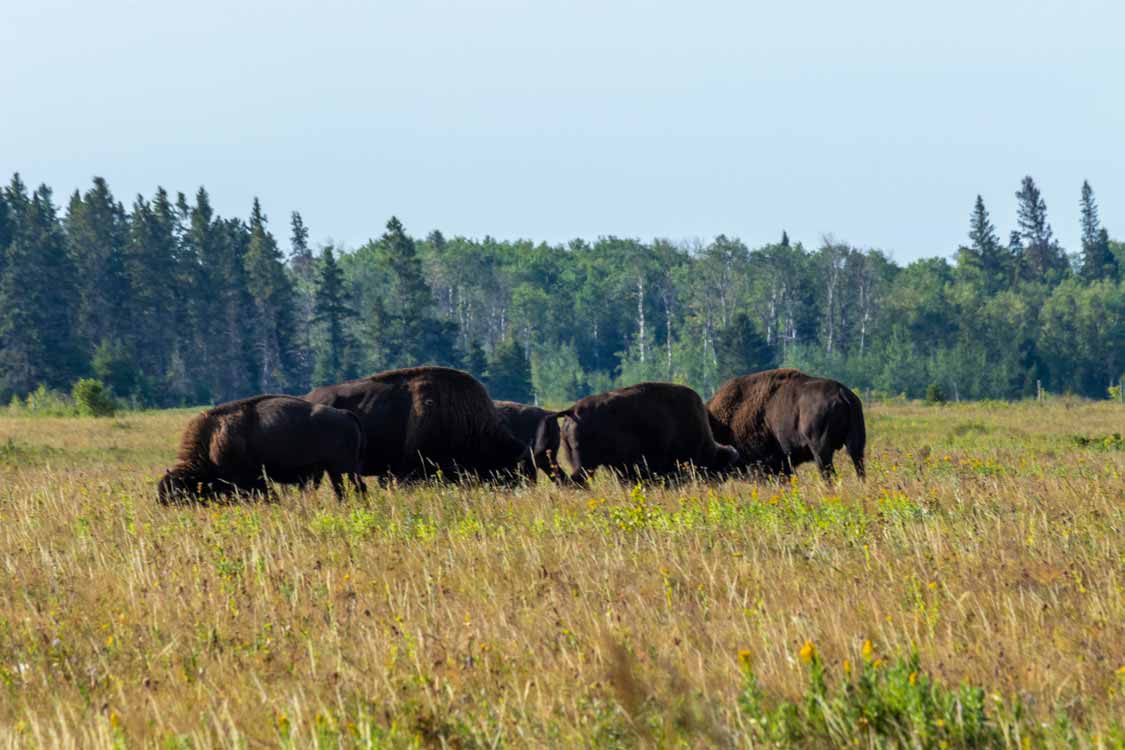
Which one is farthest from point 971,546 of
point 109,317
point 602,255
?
point 602,255

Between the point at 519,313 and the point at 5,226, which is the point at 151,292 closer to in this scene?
the point at 5,226

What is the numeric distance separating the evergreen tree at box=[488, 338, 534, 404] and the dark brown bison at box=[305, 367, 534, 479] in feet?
259

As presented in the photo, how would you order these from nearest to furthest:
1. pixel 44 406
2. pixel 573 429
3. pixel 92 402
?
1. pixel 573 429
2. pixel 92 402
3. pixel 44 406

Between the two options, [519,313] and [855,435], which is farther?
[519,313]

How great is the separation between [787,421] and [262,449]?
636cm

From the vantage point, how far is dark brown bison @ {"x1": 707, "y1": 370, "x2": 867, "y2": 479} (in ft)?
49.0

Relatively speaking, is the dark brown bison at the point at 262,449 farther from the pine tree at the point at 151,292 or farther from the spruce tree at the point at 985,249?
the spruce tree at the point at 985,249

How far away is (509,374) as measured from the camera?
94.7 metres

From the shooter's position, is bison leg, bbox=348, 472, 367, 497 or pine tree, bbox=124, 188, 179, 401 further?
pine tree, bbox=124, 188, 179, 401

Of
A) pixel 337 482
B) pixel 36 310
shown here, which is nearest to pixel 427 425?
pixel 337 482

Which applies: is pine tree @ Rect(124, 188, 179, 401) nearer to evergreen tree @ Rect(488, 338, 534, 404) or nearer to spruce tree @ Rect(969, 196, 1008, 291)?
evergreen tree @ Rect(488, 338, 534, 404)

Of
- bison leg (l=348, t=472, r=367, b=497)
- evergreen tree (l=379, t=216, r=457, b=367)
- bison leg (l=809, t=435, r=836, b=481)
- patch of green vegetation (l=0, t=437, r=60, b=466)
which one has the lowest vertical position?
bison leg (l=809, t=435, r=836, b=481)

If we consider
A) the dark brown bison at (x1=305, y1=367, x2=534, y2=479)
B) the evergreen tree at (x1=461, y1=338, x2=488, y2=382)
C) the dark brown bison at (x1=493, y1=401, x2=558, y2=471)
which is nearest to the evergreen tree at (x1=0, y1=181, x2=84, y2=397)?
the evergreen tree at (x1=461, y1=338, x2=488, y2=382)

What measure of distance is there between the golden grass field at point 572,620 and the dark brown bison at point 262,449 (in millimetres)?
→ 1909
